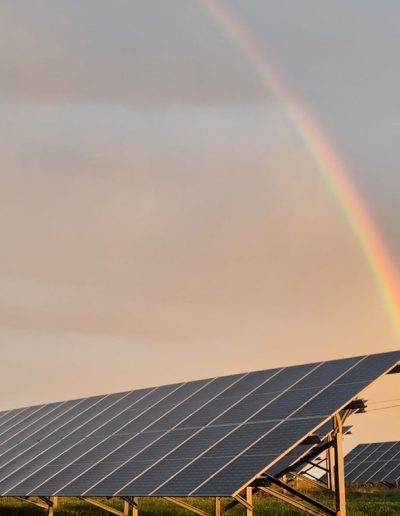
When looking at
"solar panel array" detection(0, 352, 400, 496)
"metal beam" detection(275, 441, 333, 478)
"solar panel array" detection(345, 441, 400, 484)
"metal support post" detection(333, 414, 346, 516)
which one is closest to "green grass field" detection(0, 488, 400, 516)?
"solar panel array" detection(0, 352, 400, 496)

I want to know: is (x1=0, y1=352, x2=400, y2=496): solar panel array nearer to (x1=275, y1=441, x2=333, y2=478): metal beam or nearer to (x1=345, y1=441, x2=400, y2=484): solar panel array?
(x1=275, y1=441, x2=333, y2=478): metal beam

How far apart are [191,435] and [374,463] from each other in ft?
132

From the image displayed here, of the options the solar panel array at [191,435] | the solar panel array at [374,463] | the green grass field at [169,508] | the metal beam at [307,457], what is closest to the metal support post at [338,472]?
the metal beam at [307,457]

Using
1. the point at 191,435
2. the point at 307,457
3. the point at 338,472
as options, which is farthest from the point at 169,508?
the point at 338,472

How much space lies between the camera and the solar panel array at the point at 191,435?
20.5 meters

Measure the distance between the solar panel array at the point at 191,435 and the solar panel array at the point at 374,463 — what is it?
30.2m

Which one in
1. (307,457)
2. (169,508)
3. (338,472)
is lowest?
(338,472)

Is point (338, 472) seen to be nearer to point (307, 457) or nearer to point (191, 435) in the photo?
point (307, 457)

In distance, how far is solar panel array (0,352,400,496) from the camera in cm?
2052

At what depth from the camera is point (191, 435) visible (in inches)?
934

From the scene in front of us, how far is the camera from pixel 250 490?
2114cm

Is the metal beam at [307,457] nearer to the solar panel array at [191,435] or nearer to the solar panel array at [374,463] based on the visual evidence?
the solar panel array at [191,435]

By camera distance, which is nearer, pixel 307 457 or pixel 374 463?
pixel 307 457

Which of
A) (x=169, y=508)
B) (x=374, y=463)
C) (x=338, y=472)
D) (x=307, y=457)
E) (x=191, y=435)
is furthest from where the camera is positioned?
(x=374, y=463)
